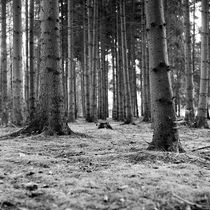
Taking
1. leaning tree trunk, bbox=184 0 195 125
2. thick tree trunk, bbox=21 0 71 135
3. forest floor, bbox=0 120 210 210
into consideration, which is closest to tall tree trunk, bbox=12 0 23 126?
thick tree trunk, bbox=21 0 71 135

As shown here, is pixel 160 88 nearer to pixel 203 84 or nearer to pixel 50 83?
pixel 50 83

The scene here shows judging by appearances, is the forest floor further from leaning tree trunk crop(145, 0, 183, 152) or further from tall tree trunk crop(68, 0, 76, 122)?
tall tree trunk crop(68, 0, 76, 122)

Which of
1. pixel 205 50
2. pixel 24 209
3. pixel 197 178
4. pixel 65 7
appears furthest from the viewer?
pixel 65 7

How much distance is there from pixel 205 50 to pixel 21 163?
900 cm

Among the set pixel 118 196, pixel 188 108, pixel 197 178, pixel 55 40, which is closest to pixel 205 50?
Answer: pixel 188 108

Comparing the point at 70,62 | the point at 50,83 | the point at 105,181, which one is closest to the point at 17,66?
the point at 50,83

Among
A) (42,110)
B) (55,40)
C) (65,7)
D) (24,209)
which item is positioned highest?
(65,7)

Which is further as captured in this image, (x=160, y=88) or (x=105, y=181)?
(x=160, y=88)

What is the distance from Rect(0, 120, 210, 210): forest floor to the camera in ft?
7.29

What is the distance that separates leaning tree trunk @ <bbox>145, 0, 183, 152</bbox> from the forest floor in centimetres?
35

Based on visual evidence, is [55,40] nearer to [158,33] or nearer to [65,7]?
[158,33]

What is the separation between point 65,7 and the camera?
17016mm

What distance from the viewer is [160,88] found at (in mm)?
4188

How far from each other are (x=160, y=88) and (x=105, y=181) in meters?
1.97
